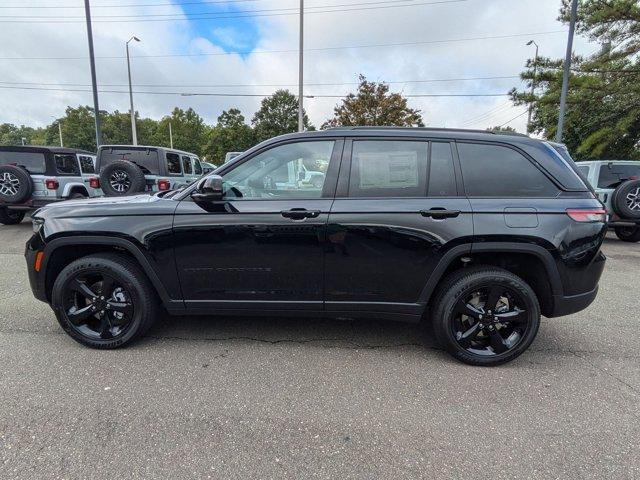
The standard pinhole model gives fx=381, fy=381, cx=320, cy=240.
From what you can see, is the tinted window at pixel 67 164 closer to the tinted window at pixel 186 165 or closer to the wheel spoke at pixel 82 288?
the tinted window at pixel 186 165


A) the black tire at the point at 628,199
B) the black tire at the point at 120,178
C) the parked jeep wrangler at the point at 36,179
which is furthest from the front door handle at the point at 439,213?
the parked jeep wrangler at the point at 36,179

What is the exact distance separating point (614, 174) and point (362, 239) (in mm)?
7987

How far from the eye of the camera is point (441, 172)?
9.87 feet

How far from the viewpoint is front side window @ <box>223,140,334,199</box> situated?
3.09m

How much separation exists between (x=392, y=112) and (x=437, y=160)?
24670mm

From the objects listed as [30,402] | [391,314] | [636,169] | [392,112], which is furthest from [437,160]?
[392,112]

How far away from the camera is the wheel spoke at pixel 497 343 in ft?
9.99

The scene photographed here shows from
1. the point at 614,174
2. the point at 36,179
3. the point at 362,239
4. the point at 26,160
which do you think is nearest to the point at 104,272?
the point at 362,239

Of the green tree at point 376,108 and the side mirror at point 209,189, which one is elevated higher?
the green tree at point 376,108

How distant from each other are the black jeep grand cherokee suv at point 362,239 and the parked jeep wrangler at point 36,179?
6.26 metres

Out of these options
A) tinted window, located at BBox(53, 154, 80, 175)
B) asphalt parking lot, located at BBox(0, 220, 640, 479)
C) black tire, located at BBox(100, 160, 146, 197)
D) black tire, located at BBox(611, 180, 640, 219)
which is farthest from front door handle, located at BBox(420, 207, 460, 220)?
tinted window, located at BBox(53, 154, 80, 175)

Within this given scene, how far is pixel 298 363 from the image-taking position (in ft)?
10.1

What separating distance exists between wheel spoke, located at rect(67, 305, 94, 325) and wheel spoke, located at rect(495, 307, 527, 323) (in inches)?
132

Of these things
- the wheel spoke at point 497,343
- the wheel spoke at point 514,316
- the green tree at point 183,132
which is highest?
the green tree at point 183,132
